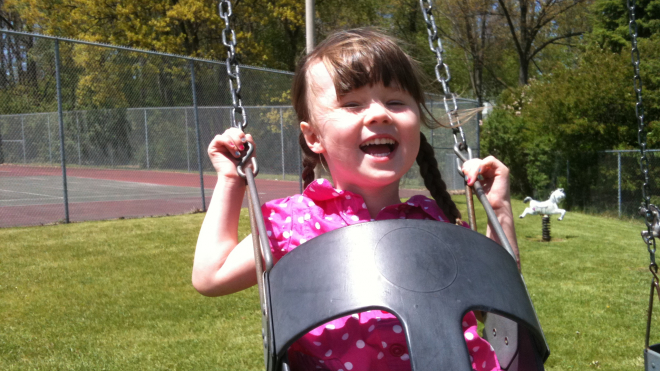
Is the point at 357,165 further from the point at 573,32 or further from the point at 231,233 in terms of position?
the point at 573,32

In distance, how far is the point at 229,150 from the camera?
178cm

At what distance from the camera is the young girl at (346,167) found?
1625 mm

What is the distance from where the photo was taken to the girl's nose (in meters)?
1.59

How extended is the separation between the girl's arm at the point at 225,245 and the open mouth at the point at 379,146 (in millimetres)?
356

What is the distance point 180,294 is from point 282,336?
4.65 meters

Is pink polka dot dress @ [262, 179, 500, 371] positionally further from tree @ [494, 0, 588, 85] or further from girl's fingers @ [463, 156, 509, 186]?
tree @ [494, 0, 588, 85]

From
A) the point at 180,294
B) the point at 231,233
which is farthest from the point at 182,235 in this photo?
the point at 231,233

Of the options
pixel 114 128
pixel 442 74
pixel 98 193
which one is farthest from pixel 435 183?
pixel 98 193

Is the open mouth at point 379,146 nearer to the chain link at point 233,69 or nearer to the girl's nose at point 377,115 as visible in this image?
the girl's nose at point 377,115

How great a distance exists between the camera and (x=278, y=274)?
130 cm

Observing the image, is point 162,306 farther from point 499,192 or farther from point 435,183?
point 499,192

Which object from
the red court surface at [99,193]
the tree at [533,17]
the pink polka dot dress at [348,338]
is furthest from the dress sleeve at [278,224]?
the tree at [533,17]

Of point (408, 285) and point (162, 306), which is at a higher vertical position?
point (408, 285)

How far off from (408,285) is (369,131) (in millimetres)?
523
